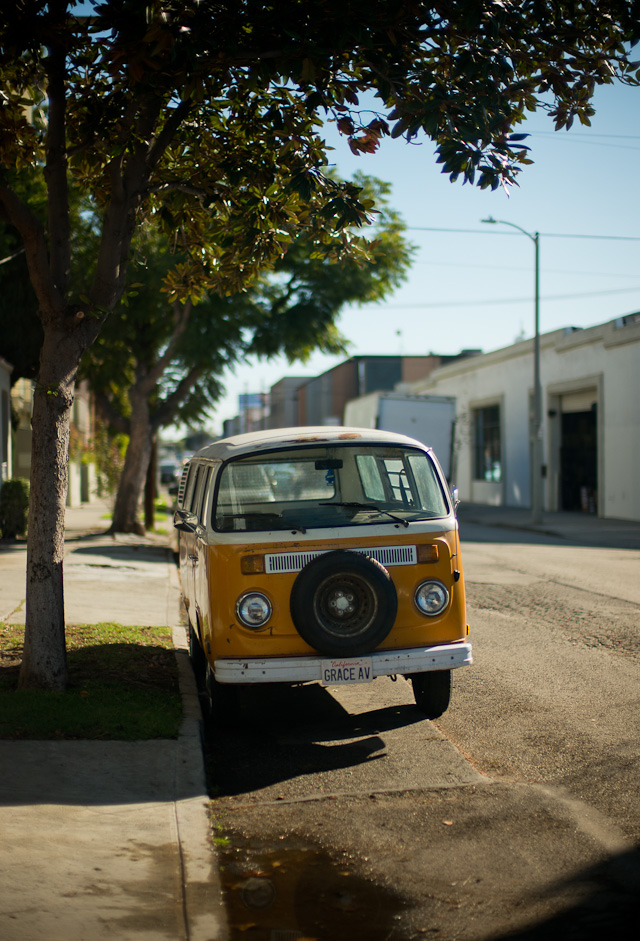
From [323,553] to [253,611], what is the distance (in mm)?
578

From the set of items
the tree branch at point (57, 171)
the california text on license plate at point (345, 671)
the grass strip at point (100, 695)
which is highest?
the tree branch at point (57, 171)

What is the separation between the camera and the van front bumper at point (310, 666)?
5770 mm

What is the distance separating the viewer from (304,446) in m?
6.57

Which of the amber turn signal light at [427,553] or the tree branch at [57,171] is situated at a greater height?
the tree branch at [57,171]

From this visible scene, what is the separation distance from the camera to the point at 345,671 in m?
5.83

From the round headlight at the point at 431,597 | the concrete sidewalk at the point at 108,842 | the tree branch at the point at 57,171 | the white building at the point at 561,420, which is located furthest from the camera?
the white building at the point at 561,420

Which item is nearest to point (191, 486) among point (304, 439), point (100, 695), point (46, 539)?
point (46, 539)

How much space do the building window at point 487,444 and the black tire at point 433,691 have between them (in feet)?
105

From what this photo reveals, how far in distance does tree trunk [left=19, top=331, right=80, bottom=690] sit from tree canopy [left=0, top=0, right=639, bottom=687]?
0.01m

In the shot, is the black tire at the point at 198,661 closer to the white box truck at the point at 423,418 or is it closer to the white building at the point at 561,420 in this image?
the white box truck at the point at 423,418

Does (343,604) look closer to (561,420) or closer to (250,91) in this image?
(250,91)

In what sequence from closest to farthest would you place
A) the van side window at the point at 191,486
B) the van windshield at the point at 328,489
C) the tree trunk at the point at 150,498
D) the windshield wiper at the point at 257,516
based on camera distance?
the windshield wiper at the point at 257,516
the van windshield at the point at 328,489
the van side window at the point at 191,486
the tree trunk at the point at 150,498

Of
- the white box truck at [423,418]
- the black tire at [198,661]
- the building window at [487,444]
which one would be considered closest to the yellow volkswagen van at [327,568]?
the black tire at [198,661]

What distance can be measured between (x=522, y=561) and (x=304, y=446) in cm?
1092
